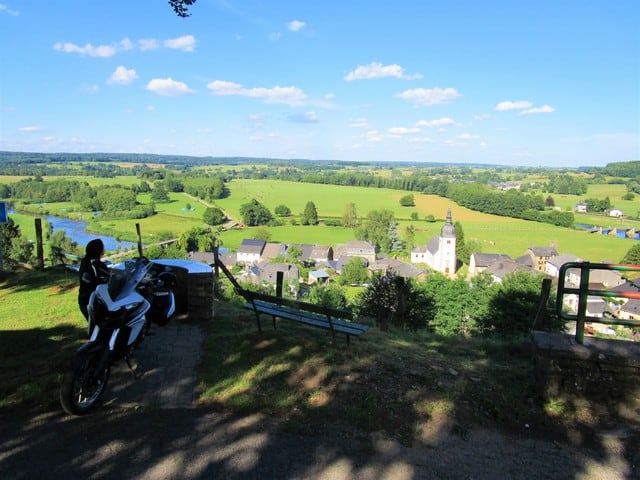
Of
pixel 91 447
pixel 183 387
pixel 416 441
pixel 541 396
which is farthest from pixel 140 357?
pixel 541 396

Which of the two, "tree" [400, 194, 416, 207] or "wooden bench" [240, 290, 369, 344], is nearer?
"wooden bench" [240, 290, 369, 344]

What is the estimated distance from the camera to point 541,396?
4566 mm

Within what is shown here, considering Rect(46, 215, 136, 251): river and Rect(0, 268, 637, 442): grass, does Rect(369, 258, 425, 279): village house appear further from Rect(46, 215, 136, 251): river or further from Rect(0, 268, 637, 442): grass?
Rect(0, 268, 637, 442): grass

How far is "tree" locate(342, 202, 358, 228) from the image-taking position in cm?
8194

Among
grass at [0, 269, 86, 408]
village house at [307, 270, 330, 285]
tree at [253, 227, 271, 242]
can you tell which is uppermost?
grass at [0, 269, 86, 408]

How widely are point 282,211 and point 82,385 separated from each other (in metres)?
82.3

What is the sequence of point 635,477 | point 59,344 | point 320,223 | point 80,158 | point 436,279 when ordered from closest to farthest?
point 635,477, point 59,344, point 436,279, point 320,223, point 80,158

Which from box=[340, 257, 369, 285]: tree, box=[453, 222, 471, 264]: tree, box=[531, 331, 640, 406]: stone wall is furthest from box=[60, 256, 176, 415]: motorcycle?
box=[453, 222, 471, 264]: tree

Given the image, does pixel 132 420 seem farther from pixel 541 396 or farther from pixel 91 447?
pixel 541 396

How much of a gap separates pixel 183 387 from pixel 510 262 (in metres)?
51.7

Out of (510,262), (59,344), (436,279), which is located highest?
(59,344)

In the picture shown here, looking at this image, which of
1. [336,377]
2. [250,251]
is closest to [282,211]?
[250,251]

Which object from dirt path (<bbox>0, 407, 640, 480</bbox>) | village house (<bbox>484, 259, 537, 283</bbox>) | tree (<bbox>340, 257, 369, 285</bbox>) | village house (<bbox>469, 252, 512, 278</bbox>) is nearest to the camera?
dirt path (<bbox>0, 407, 640, 480</bbox>)

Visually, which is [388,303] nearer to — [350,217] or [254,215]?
[254,215]
